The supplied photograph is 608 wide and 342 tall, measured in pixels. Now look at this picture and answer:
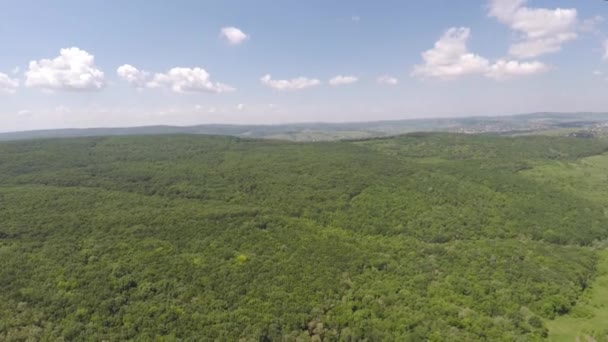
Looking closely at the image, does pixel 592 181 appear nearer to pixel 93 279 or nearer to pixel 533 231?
pixel 533 231

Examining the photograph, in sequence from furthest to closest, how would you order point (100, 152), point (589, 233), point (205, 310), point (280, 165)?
point (100, 152) → point (280, 165) → point (589, 233) → point (205, 310)

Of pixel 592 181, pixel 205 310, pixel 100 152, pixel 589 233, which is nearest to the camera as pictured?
pixel 205 310

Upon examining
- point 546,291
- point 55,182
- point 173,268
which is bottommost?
point 546,291

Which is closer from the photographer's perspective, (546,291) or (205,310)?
(205,310)

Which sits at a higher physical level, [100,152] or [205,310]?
[100,152]

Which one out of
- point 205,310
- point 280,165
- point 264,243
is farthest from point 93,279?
point 280,165


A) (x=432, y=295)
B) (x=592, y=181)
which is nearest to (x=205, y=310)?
(x=432, y=295)

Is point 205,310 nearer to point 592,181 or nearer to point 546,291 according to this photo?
point 546,291
